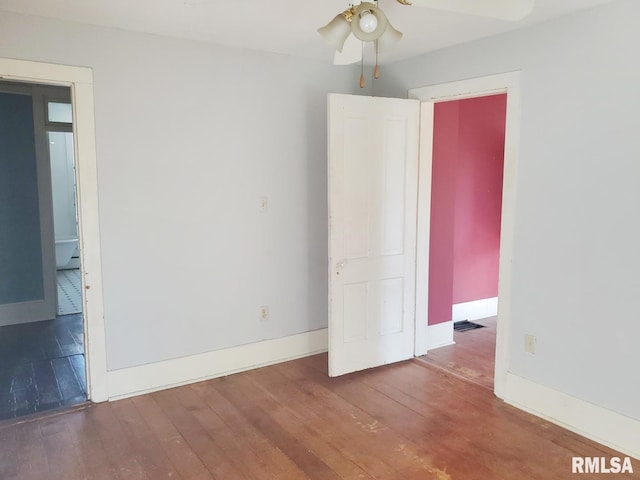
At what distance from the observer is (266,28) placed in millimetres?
3000

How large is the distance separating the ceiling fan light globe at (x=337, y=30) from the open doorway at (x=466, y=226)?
81.3 inches

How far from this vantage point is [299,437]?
277cm

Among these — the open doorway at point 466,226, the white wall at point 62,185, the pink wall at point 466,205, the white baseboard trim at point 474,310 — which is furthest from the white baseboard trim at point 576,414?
the white wall at point 62,185

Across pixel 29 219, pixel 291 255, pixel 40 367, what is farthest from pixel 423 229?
pixel 29 219

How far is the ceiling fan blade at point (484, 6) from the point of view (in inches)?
74.5

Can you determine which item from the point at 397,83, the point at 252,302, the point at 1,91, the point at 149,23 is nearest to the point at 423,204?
the point at 397,83

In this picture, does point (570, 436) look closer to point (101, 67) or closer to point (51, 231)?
point (101, 67)

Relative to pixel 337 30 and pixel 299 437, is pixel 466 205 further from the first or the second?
pixel 337 30

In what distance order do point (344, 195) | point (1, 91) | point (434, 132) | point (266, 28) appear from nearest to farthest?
point (266, 28) → point (344, 195) → point (434, 132) → point (1, 91)

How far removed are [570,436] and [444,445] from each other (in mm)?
744

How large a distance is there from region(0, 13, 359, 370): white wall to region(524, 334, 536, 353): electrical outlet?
1650mm

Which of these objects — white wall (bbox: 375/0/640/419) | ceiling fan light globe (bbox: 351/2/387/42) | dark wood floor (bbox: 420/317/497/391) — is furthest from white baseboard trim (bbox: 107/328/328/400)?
ceiling fan light globe (bbox: 351/2/387/42)

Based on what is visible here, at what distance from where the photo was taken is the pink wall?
415 cm

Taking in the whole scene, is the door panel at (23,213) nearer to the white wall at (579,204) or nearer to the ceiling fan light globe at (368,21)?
the ceiling fan light globe at (368,21)
